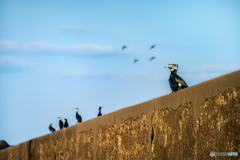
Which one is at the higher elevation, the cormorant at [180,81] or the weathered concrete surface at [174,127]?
the cormorant at [180,81]

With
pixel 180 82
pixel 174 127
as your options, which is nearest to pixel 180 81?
pixel 180 82

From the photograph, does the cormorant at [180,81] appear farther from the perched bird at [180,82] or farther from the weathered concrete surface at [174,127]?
the weathered concrete surface at [174,127]

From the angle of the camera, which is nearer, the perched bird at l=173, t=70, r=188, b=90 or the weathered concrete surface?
the weathered concrete surface

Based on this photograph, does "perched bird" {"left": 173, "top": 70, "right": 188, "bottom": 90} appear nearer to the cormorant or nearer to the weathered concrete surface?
the cormorant

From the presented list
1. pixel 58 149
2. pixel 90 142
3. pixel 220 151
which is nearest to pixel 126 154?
pixel 90 142

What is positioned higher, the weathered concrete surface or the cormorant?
the cormorant

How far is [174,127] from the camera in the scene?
5.13 metres

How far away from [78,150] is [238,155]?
6118 millimetres

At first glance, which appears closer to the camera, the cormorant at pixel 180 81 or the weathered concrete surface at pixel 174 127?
the weathered concrete surface at pixel 174 127

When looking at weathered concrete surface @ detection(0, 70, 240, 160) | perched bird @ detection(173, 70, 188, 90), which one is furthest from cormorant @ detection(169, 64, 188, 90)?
weathered concrete surface @ detection(0, 70, 240, 160)

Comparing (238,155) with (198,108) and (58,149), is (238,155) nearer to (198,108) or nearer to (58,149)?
(198,108)

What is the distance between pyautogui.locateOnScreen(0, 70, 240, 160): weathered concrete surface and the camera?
4.03m

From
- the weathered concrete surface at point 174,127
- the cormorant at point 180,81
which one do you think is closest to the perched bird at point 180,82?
the cormorant at point 180,81

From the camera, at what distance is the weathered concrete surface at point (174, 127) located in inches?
159
